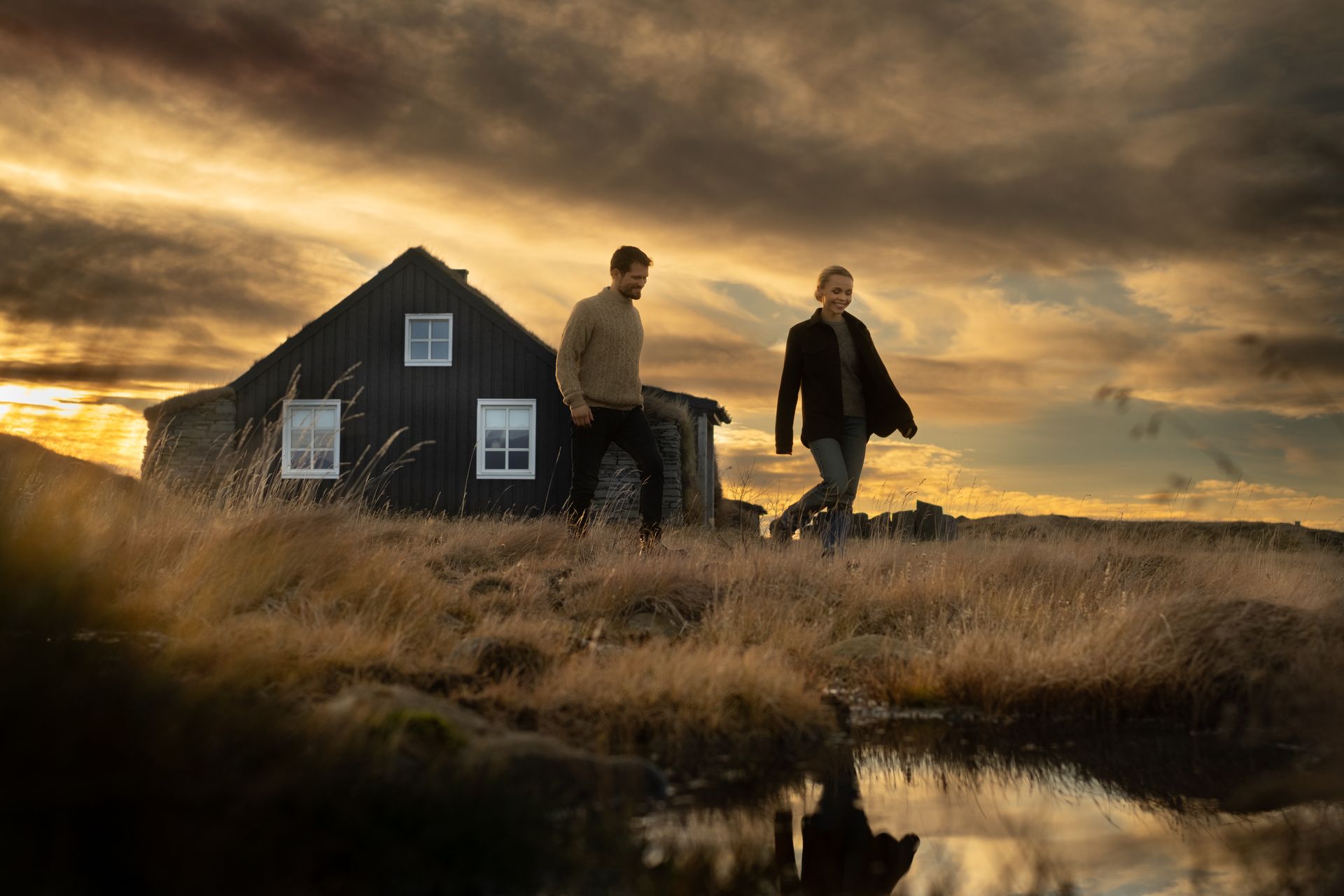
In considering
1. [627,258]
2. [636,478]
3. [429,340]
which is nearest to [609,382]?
[627,258]

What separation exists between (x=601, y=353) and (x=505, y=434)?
10638 mm

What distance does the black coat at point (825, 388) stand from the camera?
737 cm

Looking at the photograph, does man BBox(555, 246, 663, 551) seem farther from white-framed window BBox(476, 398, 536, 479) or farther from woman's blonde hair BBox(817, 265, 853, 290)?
white-framed window BBox(476, 398, 536, 479)

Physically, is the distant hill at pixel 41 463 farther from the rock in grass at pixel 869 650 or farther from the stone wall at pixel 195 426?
the stone wall at pixel 195 426

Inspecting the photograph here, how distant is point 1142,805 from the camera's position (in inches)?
124

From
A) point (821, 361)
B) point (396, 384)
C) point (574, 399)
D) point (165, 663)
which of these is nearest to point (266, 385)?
point (396, 384)

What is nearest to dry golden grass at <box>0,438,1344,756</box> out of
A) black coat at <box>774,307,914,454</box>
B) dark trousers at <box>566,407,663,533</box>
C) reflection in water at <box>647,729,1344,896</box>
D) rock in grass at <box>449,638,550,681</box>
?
rock in grass at <box>449,638,550,681</box>

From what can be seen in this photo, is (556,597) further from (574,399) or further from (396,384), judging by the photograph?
(396,384)

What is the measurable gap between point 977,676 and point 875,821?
163 cm

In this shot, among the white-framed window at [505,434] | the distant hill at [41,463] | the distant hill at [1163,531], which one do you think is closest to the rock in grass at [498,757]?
the distant hill at [41,463]

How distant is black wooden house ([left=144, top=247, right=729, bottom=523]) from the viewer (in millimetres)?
18031

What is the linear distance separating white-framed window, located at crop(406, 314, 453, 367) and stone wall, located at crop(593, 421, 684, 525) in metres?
3.52

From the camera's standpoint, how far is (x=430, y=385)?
18.3m

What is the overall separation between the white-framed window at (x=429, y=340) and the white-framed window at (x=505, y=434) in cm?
113
